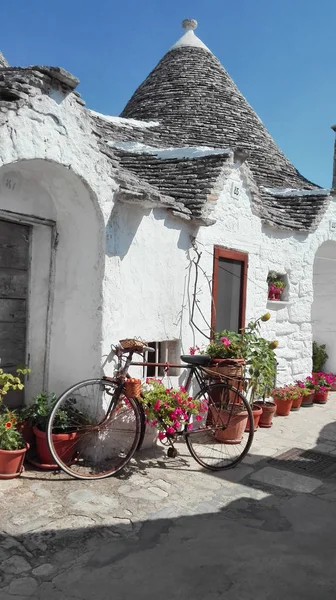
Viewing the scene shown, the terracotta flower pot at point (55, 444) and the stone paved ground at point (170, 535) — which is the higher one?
the terracotta flower pot at point (55, 444)

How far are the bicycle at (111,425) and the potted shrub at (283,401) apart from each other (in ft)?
7.72

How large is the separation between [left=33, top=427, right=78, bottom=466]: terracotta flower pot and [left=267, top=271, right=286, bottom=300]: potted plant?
463 cm

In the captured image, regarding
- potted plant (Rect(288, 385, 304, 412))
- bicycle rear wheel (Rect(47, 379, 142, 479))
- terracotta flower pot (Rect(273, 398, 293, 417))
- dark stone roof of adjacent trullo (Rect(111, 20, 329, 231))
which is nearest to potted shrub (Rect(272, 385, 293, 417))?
terracotta flower pot (Rect(273, 398, 293, 417))

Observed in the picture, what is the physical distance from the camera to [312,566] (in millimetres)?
3285

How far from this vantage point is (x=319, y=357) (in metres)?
10.5

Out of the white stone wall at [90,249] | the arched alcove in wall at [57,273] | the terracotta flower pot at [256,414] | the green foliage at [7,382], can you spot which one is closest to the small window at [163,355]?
the white stone wall at [90,249]

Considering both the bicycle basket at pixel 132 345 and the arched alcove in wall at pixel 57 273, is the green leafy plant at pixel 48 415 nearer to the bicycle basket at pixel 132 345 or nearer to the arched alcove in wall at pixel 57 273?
the arched alcove in wall at pixel 57 273

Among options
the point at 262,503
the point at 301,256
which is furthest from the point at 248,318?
the point at 262,503

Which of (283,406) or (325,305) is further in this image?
(325,305)

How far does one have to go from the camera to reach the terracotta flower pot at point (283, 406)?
7835 mm

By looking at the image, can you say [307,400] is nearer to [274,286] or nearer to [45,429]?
[274,286]

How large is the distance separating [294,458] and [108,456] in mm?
2113

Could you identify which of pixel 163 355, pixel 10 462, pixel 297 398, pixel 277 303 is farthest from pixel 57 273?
pixel 297 398

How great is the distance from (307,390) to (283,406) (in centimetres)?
90
